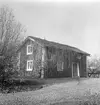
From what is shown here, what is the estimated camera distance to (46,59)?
1680 cm

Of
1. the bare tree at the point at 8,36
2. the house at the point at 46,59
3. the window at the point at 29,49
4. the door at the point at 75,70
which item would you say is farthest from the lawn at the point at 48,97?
the door at the point at 75,70

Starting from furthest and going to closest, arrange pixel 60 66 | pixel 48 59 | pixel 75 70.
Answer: pixel 75 70, pixel 60 66, pixel 48 59

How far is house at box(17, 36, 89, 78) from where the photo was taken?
16442 mm

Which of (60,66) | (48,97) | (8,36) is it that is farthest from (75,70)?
(48,97)

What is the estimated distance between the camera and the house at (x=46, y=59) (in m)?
16.4

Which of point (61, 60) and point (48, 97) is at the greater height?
point (61, 60)

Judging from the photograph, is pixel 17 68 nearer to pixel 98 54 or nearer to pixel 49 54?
pixel 49 54

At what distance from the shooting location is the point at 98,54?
3503cm

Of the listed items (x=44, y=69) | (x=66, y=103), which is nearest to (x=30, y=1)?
(x=66, y=103)

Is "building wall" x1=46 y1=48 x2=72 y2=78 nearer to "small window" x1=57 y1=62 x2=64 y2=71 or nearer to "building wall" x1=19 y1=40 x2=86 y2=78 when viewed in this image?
"building wall" x1=19 y1=40 x2=86 y2=78

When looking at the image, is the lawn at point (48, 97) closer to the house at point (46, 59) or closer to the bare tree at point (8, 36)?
the bare tree at point (8, 36)

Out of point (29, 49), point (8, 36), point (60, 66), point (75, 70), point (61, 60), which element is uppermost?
point (8, 36)

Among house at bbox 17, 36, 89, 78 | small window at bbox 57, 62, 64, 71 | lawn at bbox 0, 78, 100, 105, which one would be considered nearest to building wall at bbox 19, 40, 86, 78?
house at bbox 17, 36, 89, 78

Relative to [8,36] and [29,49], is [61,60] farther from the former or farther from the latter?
[8,36]
